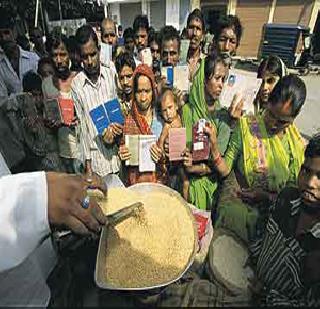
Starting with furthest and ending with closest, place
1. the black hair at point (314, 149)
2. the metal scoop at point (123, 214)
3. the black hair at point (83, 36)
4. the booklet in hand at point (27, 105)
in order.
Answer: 1. the booklet in hand at point (27, 105)
2. the black hair at point (83, 36)
3. the black hair at point (314, 149)
4. the metal scoop at point (123, 214)

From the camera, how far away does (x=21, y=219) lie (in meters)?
0.72

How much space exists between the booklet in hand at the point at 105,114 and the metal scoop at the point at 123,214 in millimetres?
945

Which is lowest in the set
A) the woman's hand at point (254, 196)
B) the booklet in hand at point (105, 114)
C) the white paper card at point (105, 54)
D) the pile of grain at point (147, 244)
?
the woman's hand at point (254, 196)

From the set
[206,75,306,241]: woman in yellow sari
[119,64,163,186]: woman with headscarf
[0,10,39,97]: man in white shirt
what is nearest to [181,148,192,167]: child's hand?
[206,75,306,241]: woman in yellow sari

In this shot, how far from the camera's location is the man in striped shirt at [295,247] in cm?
123

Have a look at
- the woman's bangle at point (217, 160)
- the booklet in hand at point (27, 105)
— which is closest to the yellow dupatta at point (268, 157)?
the woman's bangle at point (217, 160)

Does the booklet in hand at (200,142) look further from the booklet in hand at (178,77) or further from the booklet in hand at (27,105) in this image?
the booklet in hand at (27,105)

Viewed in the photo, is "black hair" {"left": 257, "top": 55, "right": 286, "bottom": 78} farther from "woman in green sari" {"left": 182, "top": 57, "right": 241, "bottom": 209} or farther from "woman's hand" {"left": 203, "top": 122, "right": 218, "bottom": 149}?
"woman's hand" {"left": 203, "top": 122, "right": 218, "bottom": 149}

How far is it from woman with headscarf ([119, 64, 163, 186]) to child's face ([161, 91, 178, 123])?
73mm

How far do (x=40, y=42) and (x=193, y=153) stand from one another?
20.1ft

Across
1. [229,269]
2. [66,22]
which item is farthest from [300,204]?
[66,22]

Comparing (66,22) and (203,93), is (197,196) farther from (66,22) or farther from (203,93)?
(66,22)

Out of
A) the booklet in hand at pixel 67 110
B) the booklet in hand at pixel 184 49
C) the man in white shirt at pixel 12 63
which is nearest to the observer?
the booklet in hand at pixel 67 110

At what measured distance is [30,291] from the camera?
41.6 inches
